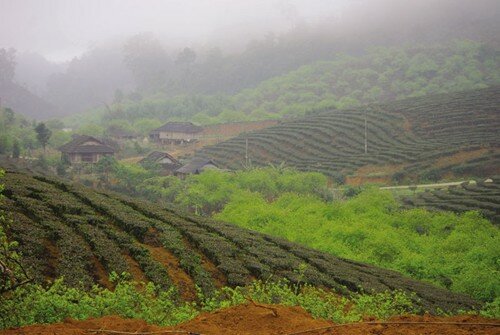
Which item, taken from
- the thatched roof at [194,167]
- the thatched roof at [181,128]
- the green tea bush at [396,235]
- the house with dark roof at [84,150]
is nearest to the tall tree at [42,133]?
the house with dark roof at [84,150]

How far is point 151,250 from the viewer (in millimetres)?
15633

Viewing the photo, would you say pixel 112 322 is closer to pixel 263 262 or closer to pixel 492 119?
pixel 263 262

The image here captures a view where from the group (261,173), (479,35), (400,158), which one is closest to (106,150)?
(261,173)

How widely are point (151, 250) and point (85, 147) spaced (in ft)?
154

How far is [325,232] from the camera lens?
27.6 meters

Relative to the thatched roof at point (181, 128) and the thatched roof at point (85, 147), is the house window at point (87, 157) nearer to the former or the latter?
the thatched roof at point (85, 147)

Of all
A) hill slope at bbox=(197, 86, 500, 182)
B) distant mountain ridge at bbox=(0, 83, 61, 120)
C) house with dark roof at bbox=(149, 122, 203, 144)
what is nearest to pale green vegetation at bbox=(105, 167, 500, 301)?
hill slope at bbox=(197, 86, 500, 182)

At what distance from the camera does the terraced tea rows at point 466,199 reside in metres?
33.2

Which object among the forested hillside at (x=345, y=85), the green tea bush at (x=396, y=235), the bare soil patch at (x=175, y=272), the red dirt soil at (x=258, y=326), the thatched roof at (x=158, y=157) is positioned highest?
the forested hillside at (x=345, y=85)

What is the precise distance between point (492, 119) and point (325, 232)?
42.5m

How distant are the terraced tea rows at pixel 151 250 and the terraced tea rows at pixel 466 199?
1597 centimetres

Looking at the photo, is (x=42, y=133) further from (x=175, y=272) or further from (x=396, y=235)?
(x=175, y=272)

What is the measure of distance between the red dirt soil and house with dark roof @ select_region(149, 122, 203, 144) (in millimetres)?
70390

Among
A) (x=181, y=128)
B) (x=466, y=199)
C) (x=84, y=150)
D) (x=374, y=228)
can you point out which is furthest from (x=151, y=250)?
(x=181, y=128)
